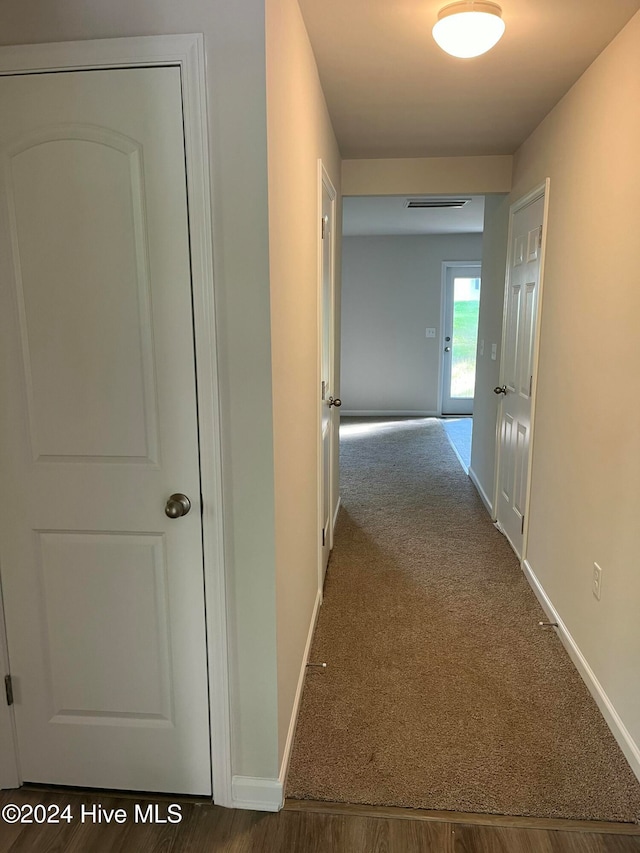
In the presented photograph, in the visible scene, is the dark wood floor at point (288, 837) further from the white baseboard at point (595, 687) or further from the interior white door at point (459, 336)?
the interior white door at point (459, 336)

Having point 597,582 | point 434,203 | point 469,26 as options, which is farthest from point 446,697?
point 434,203

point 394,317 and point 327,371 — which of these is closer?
point 327,371

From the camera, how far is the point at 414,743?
79.4 inches

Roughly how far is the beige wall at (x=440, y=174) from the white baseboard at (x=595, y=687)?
240cm

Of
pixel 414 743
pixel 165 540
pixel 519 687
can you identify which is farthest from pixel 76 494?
pixel 519 687

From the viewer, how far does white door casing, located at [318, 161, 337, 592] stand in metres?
2.92

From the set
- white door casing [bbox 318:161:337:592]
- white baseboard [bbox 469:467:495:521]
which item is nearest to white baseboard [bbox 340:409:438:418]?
white baseboard [bbox 469:467:495:521]

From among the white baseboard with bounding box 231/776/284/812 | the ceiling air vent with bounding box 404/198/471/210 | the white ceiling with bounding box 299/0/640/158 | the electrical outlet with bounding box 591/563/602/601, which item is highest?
the ceiling air vent with bounding box 404/198/471/210

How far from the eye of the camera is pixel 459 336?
7.93 metres

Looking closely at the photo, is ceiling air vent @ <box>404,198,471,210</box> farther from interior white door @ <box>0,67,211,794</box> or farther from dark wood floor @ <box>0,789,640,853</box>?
dark wood floor @ <box>0,789,640,853</box>

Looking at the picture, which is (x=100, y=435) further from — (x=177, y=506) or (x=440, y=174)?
(x=440, y=174)

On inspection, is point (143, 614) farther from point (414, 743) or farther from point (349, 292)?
point (349, 292)

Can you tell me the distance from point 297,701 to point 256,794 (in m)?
0.43

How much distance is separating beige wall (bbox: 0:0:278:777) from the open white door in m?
1.26
